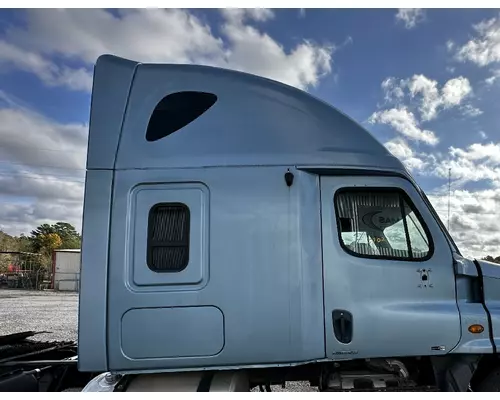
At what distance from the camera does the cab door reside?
3176 millimetres

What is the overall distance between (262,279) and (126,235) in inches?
42.8

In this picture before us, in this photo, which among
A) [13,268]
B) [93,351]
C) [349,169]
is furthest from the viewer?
[13,268]

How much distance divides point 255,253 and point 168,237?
2.26ft

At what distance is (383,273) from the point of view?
327 centimetres

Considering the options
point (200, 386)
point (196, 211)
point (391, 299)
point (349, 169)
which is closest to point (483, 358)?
point (391, 299)

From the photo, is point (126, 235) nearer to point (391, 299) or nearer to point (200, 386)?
point (200, 386)

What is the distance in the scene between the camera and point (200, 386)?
3.17 meters

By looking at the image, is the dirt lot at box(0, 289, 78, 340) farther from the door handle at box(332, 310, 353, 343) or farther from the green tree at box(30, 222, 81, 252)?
the green tree at box(30, 222, 81, 252)

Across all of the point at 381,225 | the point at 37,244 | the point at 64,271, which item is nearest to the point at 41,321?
the point at 381,225

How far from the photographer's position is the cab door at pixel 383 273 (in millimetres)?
3176

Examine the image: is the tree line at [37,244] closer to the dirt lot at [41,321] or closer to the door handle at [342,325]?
the dirt lot at [41,321]

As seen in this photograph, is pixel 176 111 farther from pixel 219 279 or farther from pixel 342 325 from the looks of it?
pixel 342 325

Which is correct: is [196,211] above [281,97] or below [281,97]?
below

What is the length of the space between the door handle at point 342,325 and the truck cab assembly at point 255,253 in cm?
1
